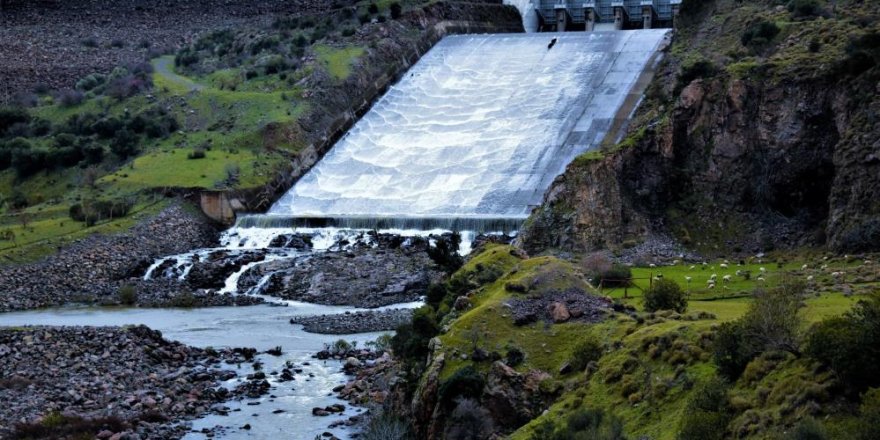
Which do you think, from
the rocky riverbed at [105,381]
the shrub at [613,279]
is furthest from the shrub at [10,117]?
the shrub at [613,279]

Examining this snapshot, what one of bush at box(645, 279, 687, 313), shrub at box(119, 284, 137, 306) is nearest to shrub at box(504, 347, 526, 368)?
bush at box(645, 279, 687, 313)

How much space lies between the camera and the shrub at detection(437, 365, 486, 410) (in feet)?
78.7

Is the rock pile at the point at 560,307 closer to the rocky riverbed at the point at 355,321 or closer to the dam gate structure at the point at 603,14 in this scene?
the rocky riverbed at the point at 355,321

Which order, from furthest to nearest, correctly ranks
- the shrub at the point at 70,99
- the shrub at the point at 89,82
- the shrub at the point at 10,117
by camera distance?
1. the shrub at the point at 89,82
2. the shrub at the point at 70,99
3. the shrub at the point at 10,117

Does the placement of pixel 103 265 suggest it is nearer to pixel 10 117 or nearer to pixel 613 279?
pixel 10 117

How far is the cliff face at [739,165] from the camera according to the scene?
4519 centimetres

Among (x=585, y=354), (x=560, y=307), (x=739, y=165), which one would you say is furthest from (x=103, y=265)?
(x=585, y=354)

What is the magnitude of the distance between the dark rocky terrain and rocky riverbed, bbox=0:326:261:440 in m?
56.7

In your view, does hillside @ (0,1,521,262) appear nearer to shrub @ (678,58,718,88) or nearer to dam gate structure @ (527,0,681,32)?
dam gate structure @ (527,0,681,32)

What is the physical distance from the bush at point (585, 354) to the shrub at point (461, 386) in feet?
6.89

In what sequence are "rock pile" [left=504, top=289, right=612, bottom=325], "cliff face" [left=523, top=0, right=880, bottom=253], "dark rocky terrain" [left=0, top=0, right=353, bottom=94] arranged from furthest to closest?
"dark rocky terrain" [left=0, top=0, right=353, bottom=94], "cliff face" [left=523, top=0, right=880, bottom=253], "rock pile" [left=504, top=289, right=612, bottom=325]

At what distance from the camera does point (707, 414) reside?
18.3 metres

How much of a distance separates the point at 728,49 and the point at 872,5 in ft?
25.4

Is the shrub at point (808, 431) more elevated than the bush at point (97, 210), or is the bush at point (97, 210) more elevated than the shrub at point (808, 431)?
the shrub at point (808, 431)
